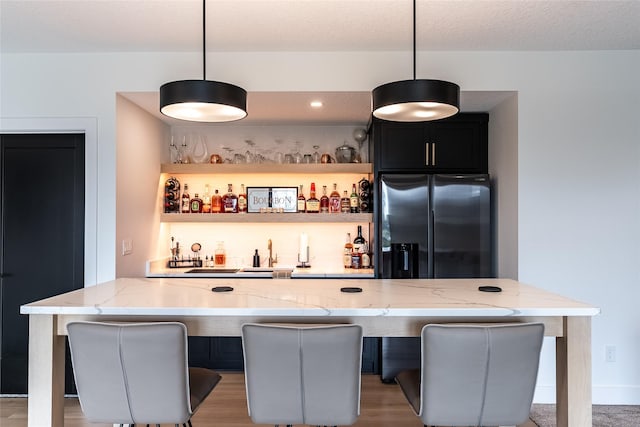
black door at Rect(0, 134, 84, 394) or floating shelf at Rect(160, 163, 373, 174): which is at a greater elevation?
floating shelf at Rect(160, 163, 373, 174)

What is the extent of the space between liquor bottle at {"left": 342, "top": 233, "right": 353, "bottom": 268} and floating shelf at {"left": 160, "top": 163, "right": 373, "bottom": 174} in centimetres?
71

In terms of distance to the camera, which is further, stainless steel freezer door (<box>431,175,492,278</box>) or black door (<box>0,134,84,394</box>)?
stainless steel freezer door (<box>431,175,492,278</box>)

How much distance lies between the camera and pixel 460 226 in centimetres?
358

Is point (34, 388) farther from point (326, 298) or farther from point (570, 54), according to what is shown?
point (570, 54)

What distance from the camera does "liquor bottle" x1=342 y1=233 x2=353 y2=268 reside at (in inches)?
172

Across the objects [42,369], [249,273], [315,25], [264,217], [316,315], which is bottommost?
[42,369]

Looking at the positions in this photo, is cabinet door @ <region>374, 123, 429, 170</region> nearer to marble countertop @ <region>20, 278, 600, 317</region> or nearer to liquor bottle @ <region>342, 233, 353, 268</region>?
liquor bottle @ <region>342, 233, 353, 268</region>

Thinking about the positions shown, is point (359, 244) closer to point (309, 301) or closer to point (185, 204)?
point (185, 204)

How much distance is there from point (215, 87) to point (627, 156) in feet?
9.89

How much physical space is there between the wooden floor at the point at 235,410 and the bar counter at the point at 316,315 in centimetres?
108

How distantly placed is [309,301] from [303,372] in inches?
13.4

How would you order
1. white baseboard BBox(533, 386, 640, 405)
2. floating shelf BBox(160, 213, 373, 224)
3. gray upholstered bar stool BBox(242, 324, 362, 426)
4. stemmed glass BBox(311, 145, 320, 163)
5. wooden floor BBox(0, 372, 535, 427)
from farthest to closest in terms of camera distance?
stemmed glass BBox(311, 145, 320, 163) → floating shelf BBox(160, 213, 373, 224) → white baseboard BBox(533, 386, 640, 405) → wooden floor BBox(0, 372, 535, 427) → gray upholstered bar stool BBox(242, 324, 362, 426)

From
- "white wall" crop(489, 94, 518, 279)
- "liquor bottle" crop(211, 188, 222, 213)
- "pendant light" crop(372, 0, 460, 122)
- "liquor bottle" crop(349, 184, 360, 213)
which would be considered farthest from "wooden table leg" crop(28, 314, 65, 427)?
"white wall" crop(489, 94, 518, 279)

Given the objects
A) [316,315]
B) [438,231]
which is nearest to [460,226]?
[438,231]
